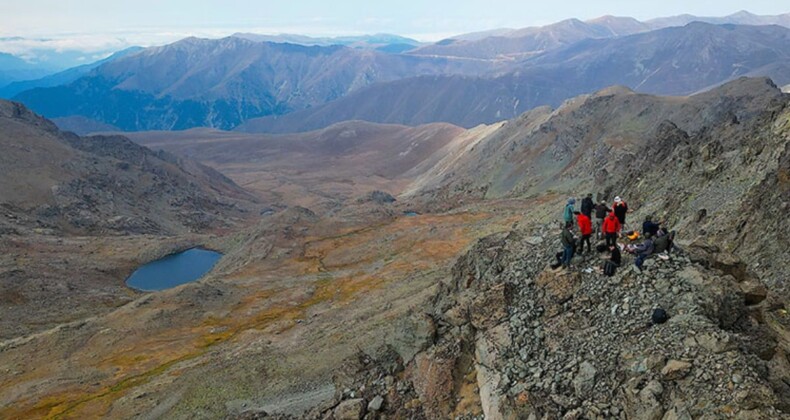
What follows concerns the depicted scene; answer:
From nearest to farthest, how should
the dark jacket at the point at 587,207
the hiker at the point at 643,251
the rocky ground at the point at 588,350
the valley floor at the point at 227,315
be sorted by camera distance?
the rocky ground at the point at 588,350 → the hiker at the point at 643,251 → the dark jacket at the point at 587,207 → the valley floor at the point at 227,315

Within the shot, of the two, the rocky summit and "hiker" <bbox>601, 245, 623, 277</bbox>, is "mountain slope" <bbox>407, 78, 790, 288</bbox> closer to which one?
the rocky summit

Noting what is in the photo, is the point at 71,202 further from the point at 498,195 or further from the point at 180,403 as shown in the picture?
the point at 180,403

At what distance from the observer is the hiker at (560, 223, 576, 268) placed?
23450 mm

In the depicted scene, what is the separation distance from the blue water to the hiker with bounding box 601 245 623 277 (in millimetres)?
80552

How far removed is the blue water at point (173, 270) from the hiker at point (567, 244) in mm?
78463

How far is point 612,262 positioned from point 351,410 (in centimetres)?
1346

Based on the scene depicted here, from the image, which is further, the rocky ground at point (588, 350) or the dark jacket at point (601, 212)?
the dark jacket at point (601, 212)

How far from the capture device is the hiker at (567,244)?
23.5 m

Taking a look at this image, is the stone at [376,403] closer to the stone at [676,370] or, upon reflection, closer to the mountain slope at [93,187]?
the stone at [676,370]

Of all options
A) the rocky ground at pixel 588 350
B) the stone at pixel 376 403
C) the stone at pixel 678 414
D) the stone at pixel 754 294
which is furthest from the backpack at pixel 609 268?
the stone at pixel 376 403

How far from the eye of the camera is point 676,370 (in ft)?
55.3

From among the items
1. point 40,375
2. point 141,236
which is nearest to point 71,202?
point 141,236

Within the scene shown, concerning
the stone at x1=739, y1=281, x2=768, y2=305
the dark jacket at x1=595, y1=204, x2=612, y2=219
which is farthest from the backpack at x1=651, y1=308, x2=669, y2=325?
the dark jacket at x1=595, y1=204, x2=612, y2=219

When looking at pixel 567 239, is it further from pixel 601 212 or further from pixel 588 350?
pixel 588 350
